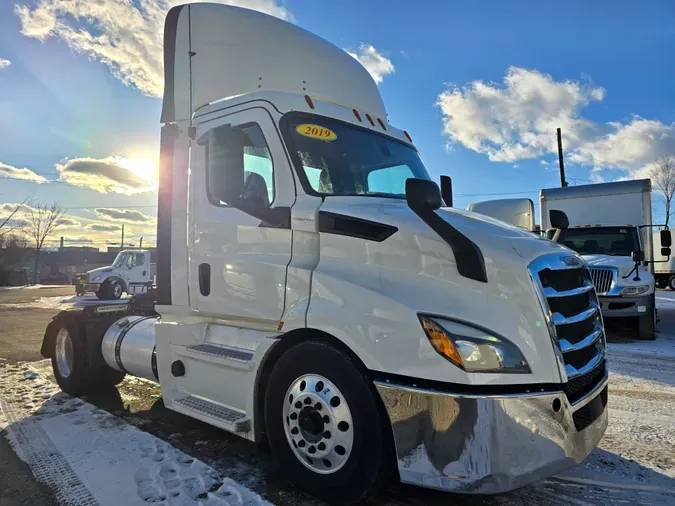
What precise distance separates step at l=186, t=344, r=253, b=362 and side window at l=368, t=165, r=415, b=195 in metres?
1.52

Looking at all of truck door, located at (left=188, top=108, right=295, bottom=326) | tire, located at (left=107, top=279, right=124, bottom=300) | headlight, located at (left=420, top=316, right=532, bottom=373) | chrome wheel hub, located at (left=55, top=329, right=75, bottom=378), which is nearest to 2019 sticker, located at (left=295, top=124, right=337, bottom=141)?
truck door, located at (left=188, top=108, right=295, bottom=326)

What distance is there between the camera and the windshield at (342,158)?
344 cm

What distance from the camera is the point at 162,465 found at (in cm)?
360

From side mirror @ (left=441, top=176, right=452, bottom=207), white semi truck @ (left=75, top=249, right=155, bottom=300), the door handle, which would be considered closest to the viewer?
the door handle

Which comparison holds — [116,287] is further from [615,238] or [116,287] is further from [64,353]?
[615,238]

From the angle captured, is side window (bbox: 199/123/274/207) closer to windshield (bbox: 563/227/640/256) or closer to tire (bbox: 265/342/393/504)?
tire (bbox: 265/342/393/504)

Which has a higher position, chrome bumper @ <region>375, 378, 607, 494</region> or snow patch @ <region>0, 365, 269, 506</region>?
chrome bumper @ <region>375, 378, 607, 494</region>

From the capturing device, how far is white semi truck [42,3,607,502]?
250 cm

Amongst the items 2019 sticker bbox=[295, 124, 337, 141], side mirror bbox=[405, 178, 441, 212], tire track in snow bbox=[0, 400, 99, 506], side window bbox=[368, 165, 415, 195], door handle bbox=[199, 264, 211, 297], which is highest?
2019 sticker bbox=[295, 124, 337, 141]

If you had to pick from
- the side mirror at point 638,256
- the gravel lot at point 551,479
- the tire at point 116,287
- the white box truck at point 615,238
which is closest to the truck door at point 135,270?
the tire at point 116,287

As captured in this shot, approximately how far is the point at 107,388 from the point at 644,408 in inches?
248

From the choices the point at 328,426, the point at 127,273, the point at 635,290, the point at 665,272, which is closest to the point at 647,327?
the point at 635,290

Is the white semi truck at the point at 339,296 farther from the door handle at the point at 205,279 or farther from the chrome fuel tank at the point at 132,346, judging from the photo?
the chrome fuel tank at the point at 132,346

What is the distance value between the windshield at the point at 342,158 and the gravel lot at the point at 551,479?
211 centimetres
